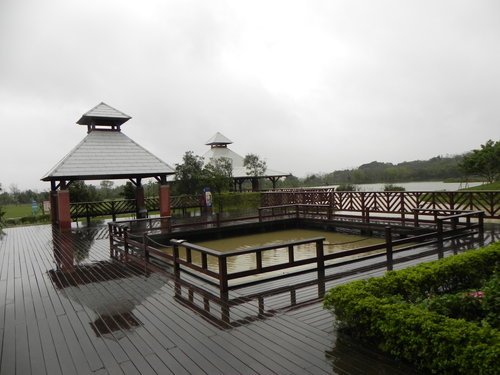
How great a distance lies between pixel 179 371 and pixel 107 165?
13816 millimetres

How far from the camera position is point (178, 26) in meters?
13.9

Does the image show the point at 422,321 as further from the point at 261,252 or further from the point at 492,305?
the point at 261,252

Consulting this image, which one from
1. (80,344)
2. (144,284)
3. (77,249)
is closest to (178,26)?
(77,249)

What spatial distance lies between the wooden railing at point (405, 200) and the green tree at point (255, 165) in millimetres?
7387

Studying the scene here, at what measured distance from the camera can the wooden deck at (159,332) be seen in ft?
10.7

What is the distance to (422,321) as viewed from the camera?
293cm

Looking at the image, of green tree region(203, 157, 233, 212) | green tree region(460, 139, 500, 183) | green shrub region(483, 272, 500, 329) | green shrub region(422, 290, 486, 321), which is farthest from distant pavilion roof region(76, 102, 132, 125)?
green tree region(460, 139, 500, 183)

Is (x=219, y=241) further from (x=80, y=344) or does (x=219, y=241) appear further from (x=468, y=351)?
(x=468, y=351)

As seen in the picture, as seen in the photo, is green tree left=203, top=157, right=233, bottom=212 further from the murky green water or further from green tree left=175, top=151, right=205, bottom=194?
the murky green water

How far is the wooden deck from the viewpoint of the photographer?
3.26 m

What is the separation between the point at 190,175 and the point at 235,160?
7.10m

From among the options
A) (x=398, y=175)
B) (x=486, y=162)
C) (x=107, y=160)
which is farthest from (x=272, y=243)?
(x=398, y=175)

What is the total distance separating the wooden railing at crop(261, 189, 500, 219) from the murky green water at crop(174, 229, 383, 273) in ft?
4.85

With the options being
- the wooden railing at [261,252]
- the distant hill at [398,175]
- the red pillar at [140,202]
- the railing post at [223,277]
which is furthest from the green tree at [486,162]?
the railing post at [223,277]
